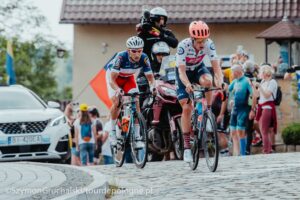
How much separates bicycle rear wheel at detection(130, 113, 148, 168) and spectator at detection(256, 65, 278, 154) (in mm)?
5518

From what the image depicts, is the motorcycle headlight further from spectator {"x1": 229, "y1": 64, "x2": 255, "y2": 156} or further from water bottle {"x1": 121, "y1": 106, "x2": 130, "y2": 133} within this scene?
spectator {"x1": 229, "y1": 64, "x2": 255, "y2": 156}

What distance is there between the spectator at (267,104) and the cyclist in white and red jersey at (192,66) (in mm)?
6139

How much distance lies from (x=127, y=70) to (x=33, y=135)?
14.4 feet

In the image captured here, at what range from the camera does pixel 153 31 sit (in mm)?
19609

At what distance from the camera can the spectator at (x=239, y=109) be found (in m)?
21.6

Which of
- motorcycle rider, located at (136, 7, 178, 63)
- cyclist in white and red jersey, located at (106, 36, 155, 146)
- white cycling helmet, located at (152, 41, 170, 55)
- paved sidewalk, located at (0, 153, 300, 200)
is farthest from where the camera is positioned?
motorcycle rider, located at (136, 7, 178, 63)

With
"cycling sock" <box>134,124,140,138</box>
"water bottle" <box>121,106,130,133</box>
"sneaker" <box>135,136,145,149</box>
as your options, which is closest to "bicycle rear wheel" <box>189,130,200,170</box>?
"sneaker" <box>135,136,145,149</box>

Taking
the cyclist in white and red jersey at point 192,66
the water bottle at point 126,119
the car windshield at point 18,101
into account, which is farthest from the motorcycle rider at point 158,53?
the car windshield at point 18,101

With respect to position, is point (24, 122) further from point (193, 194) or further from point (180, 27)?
point (180, 27)

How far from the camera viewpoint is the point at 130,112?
1728cm

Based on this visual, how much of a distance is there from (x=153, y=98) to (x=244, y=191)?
20.6 ft

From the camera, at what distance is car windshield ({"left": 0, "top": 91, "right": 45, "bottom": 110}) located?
2256cm

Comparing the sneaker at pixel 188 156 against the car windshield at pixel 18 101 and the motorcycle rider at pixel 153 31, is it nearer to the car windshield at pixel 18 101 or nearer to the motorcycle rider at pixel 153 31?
the motorcycle rider at pixel 153 31

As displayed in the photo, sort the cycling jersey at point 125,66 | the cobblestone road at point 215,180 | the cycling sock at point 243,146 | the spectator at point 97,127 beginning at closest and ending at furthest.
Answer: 1. the cobblestone road at point 215,180
2. the cycling jersey at point 125,66
3. the cycling sock at point 243,146
4. the spectator at point 97,127
